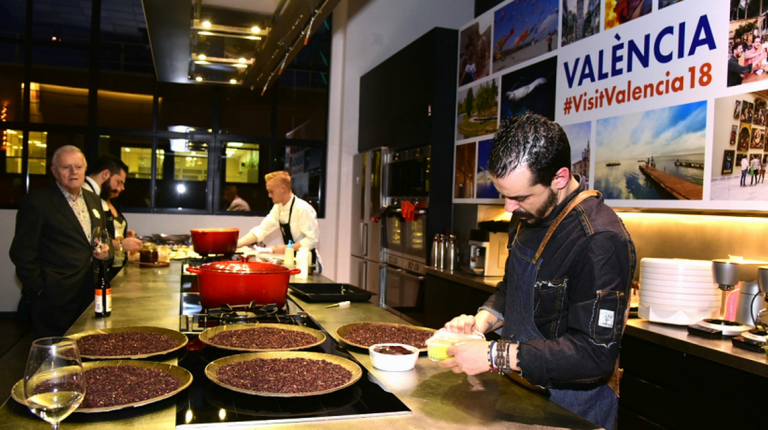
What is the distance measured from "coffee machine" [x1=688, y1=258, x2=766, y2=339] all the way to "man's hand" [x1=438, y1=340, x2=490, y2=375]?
1565 millimetres

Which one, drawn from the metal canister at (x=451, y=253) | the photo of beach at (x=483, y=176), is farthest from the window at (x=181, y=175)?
the photo of beach at (x=483, y=176)

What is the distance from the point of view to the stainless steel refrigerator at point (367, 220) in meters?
6.31

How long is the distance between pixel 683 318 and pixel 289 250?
237 centimetres

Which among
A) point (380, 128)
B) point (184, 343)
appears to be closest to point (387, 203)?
point (380, 128)

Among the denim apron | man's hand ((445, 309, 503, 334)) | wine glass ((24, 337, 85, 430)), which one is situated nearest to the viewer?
wine glass ((24, 337, 85, 430))

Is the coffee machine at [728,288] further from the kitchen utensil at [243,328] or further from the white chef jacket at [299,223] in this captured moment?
the white chef jacket at [299,223]

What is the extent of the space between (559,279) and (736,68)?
5.57 feet

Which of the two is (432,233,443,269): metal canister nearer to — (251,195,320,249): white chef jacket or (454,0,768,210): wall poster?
(251,195,320,249): white chef jacket

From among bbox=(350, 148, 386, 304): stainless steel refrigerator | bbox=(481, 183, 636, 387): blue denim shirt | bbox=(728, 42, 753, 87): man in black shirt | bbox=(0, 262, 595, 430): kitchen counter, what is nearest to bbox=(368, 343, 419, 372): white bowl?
bbox=(0, 262, 595, 430): kitchen counter

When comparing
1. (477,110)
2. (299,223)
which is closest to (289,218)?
(299,223)

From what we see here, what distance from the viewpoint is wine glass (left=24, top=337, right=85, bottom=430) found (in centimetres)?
106

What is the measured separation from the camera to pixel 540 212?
1.66m

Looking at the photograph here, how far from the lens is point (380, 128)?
6.49 m

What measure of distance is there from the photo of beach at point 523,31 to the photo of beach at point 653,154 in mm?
898
